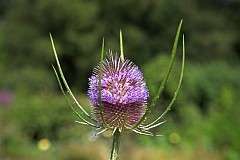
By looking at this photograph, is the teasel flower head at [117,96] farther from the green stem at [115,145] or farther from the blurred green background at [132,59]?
the blurred green background at [132,59]

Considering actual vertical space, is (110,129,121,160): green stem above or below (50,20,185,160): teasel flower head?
below

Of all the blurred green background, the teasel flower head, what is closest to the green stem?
the teasel flower head

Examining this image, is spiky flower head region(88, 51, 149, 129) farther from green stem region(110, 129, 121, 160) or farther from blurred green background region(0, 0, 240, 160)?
blurred green background region(0, 0, 240, 160)

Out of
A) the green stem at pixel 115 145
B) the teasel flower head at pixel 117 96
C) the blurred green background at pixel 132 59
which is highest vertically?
the blurred green background at pixel 132 59

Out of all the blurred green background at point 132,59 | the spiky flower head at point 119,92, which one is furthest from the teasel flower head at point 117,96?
the blurred green background at point 132,59

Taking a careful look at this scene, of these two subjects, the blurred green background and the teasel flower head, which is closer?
the teasel flower head

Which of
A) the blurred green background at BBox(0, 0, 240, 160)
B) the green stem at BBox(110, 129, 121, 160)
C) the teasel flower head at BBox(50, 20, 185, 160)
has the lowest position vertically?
the green stem at BBox(110, 129, 121, 160)
